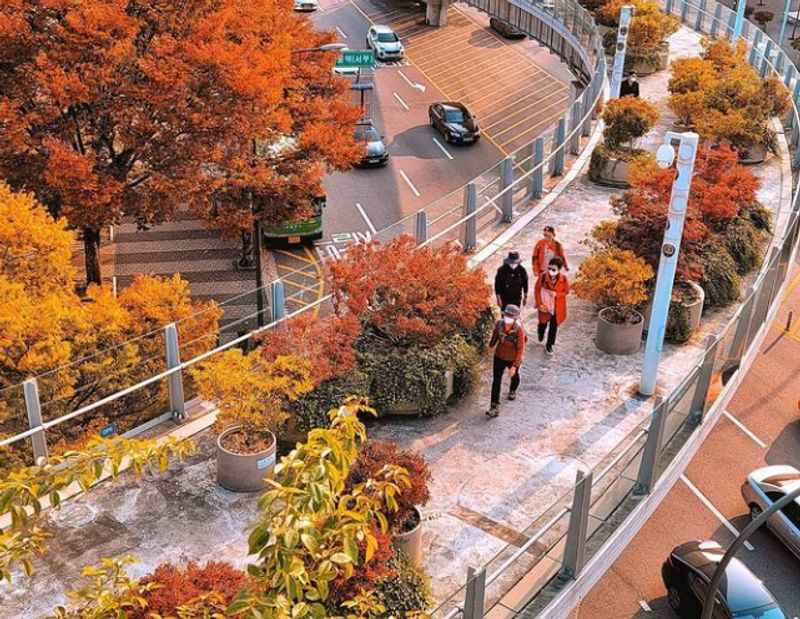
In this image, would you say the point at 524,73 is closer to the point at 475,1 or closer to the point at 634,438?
the point at 475,1

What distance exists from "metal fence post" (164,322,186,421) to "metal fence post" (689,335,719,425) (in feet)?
25.5

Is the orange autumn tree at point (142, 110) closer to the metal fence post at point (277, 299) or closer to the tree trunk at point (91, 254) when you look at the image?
the tree trunk at point (91, 254)

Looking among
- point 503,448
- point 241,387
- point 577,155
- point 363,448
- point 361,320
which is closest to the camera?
point 363,448

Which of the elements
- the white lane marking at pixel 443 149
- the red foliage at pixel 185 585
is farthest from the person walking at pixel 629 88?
the red foliage at pixel 185 585

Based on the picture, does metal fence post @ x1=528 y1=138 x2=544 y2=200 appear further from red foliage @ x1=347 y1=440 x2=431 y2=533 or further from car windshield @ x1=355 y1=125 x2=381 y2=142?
car windshield @ x1=355 y1=125 x2=381 y2=142

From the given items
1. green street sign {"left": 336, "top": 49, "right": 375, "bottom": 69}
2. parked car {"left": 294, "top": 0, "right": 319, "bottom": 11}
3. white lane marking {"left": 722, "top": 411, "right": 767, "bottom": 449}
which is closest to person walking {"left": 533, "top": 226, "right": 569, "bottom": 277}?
white lane marking {"left": 722, "top": 411, "right": 767, "bottom": 449}

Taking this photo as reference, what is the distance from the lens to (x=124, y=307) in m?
20.0

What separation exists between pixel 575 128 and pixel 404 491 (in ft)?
56.6

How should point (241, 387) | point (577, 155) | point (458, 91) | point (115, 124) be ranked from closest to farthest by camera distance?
point (241, 387) → point (115, 124) → point (577, 155) → point (458, 91)

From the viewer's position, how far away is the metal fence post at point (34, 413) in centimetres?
1318

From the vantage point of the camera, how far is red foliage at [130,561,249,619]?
32.6 feet

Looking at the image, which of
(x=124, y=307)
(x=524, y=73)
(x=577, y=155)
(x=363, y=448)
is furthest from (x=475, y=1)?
(x=363, y=448)

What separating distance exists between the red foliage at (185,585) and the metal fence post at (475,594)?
2.35 meters

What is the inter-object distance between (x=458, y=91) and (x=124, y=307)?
30.5 meters
